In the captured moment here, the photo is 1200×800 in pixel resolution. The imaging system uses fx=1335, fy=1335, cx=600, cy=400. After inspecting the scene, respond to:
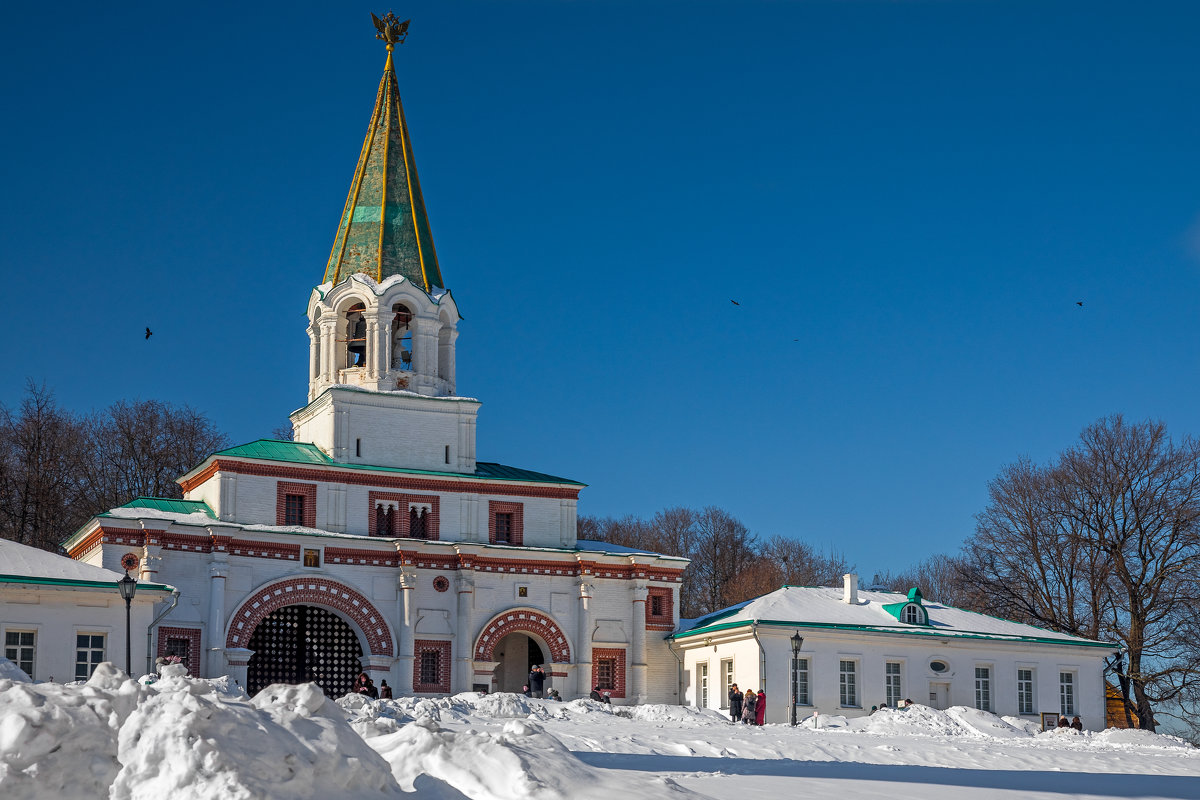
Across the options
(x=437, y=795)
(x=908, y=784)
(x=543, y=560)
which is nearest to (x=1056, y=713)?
(x=543, y=560)

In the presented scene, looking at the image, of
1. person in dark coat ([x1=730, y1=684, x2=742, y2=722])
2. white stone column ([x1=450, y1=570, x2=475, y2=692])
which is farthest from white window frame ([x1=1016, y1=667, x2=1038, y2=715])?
white stone column ([x1=450, y1=570, x2=475, y2=692])

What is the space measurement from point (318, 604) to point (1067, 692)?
20393 millimetres

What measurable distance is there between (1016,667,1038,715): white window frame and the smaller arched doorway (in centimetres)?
1301

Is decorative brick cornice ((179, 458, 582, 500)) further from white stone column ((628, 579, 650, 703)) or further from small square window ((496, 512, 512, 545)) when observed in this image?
white stone column ((628, 579, 650, 703))

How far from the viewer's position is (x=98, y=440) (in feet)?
148

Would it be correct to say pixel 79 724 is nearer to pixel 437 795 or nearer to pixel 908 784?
pixel 437 795

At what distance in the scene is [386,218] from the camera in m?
37.6

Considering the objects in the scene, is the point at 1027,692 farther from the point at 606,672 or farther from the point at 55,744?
the point at 55,744

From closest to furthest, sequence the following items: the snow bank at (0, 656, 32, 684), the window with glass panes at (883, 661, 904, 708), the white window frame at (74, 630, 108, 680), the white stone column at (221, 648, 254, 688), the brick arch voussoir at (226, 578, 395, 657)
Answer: the snow bank at (0, 656, 32, 684)
the white window frame at (74, 630, 108, 680)
the white stone column at (221, 648, 254, 688)
the brick arch voussoir at (226, 578, 395, 657)
the window with glass panes at (883, 661, 904, 708)

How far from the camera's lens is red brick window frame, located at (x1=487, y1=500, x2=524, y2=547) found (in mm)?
36250

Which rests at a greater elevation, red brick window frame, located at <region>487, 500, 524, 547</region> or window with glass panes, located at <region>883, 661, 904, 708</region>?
red brick window frame, located at <region>487, 500, 524, 547</region>

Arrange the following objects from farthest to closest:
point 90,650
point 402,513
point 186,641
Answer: point 402,513 < point 186,641 < point 90,650

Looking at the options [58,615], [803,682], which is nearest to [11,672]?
[58,615]

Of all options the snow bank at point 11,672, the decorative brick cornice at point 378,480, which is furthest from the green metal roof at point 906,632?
the snow bank at point 11,672
